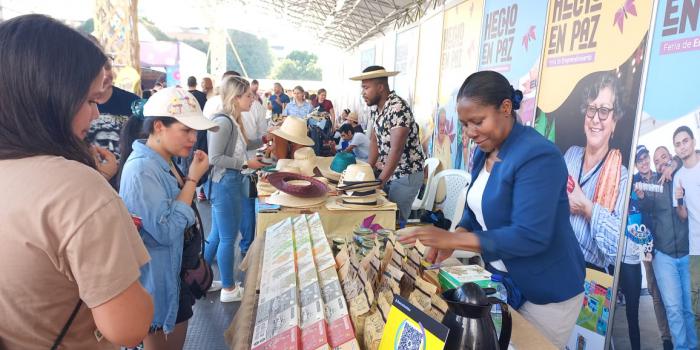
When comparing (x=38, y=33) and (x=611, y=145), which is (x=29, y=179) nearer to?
(x=38, y=33)

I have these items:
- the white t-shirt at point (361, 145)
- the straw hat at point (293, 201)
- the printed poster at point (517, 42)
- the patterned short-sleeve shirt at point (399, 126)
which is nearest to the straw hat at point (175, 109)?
the straw hat at point (293, 201)

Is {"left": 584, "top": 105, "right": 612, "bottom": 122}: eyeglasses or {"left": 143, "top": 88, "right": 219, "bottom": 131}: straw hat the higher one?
{"left": 584, "top": 105, "right": 612, "bottom": 122}: eyeglasses

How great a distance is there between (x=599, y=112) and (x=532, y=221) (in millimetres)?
1579

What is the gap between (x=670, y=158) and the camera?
84.0 inches

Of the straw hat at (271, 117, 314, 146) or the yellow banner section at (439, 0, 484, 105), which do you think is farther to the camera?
the yellow banner section at (439, 0, 484, 105)

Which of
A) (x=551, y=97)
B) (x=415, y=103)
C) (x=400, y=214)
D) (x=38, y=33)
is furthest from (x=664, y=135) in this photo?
(x=415, y=103)

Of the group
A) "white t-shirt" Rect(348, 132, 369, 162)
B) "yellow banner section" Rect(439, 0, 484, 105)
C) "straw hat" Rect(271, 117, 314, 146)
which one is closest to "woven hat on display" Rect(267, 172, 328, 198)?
"straw hat" Rect(271, 117, 314, 146)

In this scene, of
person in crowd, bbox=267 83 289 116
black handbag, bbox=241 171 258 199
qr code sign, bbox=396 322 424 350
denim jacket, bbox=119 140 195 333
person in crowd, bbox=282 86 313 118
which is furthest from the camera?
person in crowd, bbox=267 83 289 116

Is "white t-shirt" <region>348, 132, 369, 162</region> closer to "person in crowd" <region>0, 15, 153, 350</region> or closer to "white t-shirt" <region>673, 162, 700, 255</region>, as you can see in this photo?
"white t-shirt" <region>673, 162, 700, 255</region>

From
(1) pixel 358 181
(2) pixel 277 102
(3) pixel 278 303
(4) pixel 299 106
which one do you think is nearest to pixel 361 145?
(1) pixel 358 181

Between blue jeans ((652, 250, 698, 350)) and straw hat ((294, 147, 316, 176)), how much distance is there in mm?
2363

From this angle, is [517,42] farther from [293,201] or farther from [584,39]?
[293,201]

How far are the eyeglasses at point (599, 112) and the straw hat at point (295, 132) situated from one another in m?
2.12

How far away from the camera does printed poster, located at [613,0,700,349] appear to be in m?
2.01
